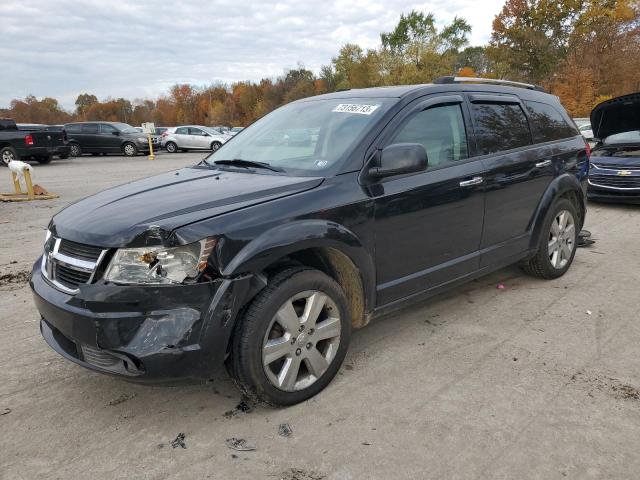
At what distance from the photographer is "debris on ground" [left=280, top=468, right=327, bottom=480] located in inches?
91.7

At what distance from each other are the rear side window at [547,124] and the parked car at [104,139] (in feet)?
74.0

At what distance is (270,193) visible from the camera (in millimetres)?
2855

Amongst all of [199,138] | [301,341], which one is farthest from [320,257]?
[199,138]

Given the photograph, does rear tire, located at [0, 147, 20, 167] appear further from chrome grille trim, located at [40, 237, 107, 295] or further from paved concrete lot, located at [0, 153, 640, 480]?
chrome grille trim, located at [40, 237, 107, 295]

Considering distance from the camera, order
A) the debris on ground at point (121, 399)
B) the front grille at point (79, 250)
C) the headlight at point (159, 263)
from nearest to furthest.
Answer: the headlight at point (159, 263) < the front grille at point (79, 250) < the debris on ground at point (121, 399)

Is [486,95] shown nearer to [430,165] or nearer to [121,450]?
[430,165]

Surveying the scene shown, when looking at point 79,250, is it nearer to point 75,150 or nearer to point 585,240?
point 585,240

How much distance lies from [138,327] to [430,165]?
2205mm

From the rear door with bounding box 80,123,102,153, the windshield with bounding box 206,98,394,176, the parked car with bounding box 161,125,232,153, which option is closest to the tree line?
the parked car with bounding box 161,125,232,153

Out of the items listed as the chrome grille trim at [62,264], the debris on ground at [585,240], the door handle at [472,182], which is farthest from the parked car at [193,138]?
the chrome grille trim at [62,264]

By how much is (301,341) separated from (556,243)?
3.18 metres

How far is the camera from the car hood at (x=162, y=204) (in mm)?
2520

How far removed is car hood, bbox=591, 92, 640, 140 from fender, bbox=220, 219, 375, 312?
24.0 feet

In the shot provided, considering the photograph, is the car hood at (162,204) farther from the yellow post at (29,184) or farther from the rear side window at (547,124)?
the yellow post at (29,184)
